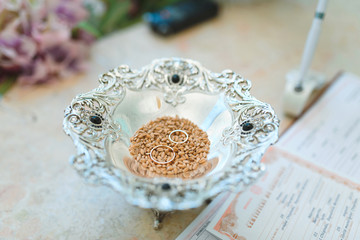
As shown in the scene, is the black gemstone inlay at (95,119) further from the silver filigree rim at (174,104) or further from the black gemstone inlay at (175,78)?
the black gemstone inlay at (175,78)

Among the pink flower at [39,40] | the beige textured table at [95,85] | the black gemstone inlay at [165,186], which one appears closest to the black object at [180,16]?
the beige textured table at [95,85]

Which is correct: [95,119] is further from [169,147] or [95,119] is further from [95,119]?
[169,147]

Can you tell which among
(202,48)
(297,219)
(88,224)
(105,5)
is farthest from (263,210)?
(105,5)

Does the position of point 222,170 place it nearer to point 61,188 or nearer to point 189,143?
point 189,143

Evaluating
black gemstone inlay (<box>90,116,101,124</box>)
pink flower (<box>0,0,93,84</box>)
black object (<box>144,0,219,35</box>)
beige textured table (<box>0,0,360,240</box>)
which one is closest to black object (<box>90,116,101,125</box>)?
black gemstone inlay (<box>90,116,101,124</box>)

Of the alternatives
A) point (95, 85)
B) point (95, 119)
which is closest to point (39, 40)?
point (95, 85)
